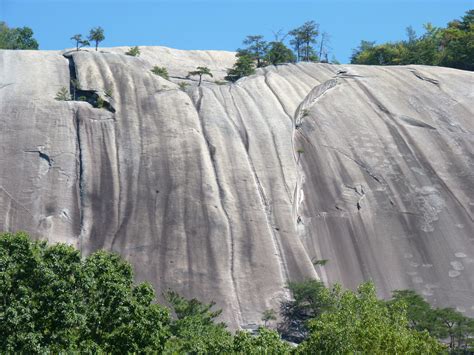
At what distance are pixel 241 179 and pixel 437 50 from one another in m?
31.6

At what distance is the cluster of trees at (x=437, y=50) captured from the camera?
193 feet

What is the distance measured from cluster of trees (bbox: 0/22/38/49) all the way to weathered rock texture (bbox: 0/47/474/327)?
1911cm

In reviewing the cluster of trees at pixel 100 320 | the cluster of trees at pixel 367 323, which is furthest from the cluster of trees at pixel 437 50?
the cluster of trees at pixel 100 320

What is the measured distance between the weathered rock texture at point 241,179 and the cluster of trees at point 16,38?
1911 centimetres

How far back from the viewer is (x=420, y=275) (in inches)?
1471

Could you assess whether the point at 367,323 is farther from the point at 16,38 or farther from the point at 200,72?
the point at 16,38

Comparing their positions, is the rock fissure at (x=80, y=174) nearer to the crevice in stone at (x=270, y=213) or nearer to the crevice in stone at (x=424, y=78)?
the crevice in stone at (x=270, y=213)

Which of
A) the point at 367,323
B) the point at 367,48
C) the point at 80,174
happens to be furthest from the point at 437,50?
the point at 367,323

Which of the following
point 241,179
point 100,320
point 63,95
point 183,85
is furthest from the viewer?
point 183,85

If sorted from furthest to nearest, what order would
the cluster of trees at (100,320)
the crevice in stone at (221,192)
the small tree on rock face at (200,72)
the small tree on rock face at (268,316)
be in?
the small tree on rock face at (200,72), the crevice in stone at (221,192), the small tree on rock face at (268,316), the cluster of trees at (100,320)

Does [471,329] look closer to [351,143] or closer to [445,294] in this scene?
[445,294]

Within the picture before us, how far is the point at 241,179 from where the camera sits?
38844mm

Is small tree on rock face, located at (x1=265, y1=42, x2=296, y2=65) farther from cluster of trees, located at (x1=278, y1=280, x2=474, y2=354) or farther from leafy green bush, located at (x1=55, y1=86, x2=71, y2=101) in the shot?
cluster of trees, located at (x1=278, y1=280, x2=474, y2=354)

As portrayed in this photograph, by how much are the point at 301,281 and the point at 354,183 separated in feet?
25.1
